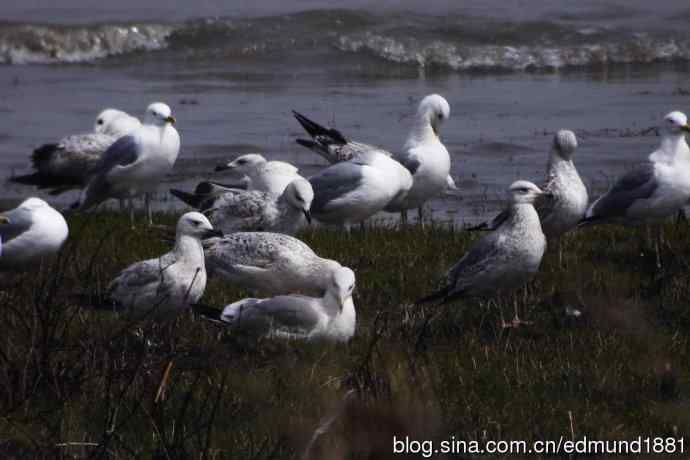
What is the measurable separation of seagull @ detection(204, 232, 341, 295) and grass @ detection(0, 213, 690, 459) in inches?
7.6

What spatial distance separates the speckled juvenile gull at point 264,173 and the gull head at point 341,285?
314 cm

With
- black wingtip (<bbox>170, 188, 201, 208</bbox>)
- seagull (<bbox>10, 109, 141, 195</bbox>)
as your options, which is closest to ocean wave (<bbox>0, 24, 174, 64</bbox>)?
seagull (<bbox>10, 109, 141, 195</bbox>)

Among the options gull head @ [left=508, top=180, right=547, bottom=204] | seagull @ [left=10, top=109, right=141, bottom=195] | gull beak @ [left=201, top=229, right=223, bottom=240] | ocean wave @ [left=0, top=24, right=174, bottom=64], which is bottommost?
ocean wave @ [left=0, top=24, right=174, bottom=64]

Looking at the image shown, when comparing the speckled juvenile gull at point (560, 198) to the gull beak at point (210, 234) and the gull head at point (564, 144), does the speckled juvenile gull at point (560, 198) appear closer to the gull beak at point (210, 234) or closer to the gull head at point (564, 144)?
the gull head at point (564, 144)

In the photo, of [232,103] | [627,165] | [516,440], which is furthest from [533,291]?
[232,103]

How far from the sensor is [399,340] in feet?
20.8

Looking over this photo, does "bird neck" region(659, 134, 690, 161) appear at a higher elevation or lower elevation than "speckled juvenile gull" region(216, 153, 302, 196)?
higher

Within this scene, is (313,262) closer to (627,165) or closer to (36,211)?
(36,211)

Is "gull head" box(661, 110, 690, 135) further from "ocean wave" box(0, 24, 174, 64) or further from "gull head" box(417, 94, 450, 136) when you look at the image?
"ocean wave" box(0, 24, 174, 64)

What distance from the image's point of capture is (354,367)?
526cm

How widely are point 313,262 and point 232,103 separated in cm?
1231

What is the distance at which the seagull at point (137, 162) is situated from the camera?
34.9 feet

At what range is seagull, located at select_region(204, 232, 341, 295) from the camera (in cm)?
732

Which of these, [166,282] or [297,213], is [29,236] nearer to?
[166,282]
